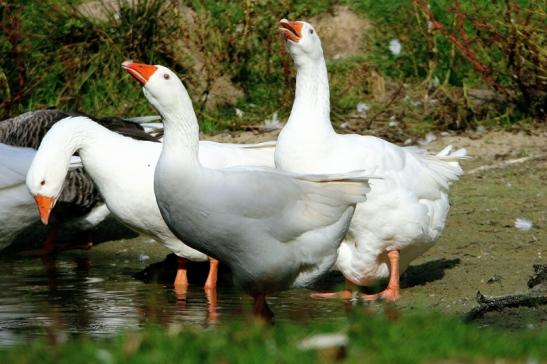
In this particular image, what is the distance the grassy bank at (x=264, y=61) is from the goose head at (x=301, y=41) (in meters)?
3.66

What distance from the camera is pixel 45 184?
6.51m

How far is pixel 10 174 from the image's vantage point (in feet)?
26.9

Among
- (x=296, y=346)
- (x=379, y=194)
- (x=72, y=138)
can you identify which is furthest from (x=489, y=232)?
(x=296, y=346)

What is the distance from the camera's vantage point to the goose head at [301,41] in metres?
6.95

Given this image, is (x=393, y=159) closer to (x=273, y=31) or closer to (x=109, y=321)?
(x=109, y=321)

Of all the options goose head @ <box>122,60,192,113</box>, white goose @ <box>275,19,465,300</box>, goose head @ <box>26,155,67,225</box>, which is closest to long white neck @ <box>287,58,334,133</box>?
Answer: white goose @ <box>275,19,465,300</box>

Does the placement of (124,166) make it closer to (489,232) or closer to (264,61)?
(489,232)

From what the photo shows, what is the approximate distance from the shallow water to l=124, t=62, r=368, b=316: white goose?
0.59 meters

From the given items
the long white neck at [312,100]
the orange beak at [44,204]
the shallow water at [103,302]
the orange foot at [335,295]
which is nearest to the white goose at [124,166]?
the orange beak at [44,204]

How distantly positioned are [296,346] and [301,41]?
10.1ft

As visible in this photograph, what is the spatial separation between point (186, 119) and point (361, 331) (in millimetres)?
1864

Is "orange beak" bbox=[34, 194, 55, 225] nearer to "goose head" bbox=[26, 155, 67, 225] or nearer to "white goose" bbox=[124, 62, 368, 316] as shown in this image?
"goose head" bbox=[26, 155, 67, 225]

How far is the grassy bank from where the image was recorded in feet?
35.4

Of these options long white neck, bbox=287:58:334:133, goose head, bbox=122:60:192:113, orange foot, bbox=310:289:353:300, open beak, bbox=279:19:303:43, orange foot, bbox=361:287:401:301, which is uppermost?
open beak, bbox=279:19:303:43
